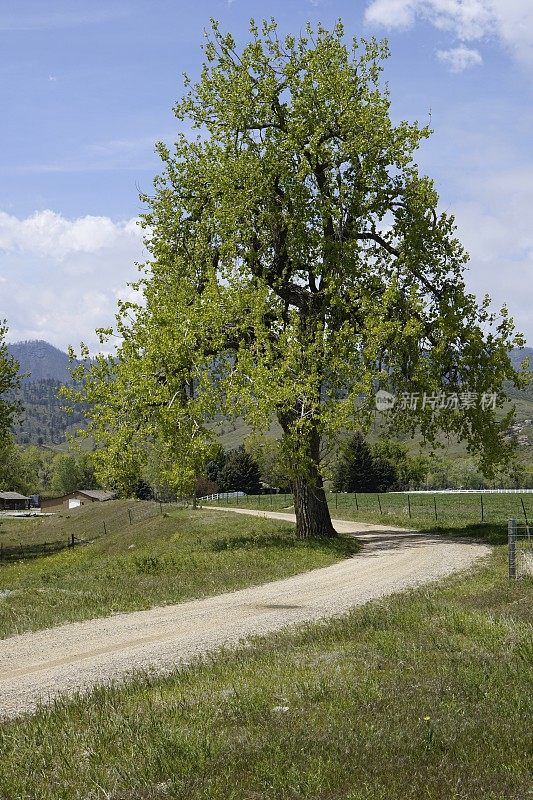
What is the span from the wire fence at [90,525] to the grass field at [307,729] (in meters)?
54.3

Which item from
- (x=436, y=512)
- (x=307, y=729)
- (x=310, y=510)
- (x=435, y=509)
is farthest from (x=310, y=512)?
(x=307, y=729)

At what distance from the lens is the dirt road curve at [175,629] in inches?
504

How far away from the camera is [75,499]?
7411 inches

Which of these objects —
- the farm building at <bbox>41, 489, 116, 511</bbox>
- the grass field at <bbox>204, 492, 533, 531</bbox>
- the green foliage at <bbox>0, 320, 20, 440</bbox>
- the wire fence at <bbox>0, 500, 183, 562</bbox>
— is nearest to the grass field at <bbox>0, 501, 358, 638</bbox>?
the grass field at <bbox>204, 492, 533, 531</bbox>

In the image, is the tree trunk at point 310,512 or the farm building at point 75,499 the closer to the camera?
the tree trunk at point 310,512

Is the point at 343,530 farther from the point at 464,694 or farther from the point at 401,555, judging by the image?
the point at 464,694

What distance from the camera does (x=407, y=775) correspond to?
7.20 meters

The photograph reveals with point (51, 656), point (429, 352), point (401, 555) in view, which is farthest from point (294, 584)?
point (429, 352)

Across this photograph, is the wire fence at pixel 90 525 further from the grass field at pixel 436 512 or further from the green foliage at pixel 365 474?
the green foliage at pixel 365 474

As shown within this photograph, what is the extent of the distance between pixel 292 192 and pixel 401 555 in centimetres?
1525

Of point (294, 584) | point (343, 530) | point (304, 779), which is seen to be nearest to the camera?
point (304, 779)

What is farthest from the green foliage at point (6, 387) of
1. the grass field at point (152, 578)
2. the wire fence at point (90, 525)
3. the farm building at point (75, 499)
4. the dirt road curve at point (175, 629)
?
the farm building at point (75, 499)

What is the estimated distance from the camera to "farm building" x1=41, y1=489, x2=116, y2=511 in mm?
184000

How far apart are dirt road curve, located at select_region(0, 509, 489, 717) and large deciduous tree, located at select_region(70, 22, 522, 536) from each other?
6064 millimetres
